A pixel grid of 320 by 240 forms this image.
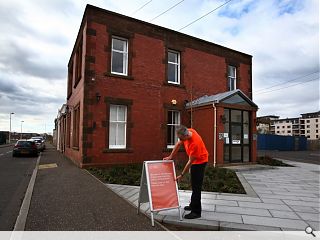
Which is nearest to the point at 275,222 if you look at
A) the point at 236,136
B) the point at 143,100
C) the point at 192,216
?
the point at 192,216

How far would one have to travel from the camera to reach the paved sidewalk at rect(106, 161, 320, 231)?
535 centimetres

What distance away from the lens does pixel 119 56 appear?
1488 cm

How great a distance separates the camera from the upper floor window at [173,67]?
1661cm

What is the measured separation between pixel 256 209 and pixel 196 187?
5.58 feet

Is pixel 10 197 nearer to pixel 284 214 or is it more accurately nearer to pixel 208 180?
pixel 208 180

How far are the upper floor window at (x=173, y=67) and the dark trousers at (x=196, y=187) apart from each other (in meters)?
11.1

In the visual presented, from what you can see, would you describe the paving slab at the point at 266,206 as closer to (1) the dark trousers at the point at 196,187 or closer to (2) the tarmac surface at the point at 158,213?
(2) the tarmac surface at the point at 158,213

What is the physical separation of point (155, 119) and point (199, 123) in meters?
2.38

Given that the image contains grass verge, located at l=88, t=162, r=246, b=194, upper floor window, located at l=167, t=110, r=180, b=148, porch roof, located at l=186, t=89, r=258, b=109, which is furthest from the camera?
upper floor window, located at l=167, t=110, r=180, b=148

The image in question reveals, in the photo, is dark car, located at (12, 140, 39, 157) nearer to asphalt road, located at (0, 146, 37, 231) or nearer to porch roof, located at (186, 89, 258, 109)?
asphalt road, located at (0, 146, 37, 231)

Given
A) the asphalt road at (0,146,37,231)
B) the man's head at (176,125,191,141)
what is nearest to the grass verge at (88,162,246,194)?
the asphalt road at (0,146,37,231)

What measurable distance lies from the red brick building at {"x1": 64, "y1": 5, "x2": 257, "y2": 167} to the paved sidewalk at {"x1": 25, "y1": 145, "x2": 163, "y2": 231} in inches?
194

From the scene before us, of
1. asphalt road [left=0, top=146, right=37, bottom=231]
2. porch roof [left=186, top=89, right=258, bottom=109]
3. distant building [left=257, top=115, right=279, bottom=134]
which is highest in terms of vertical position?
porch roof [left=186, top=89, right=258, bottom=109]
